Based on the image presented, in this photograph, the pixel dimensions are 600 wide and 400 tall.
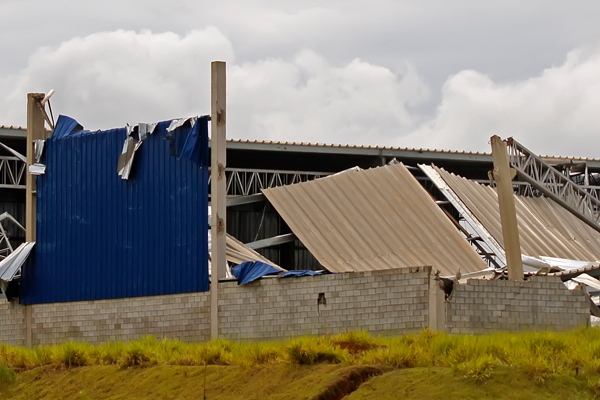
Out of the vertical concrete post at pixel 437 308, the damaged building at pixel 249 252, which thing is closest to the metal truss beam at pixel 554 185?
the damaged building at pixel 249 252

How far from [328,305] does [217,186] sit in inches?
179

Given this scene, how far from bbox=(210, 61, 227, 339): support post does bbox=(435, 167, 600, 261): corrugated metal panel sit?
11.0 m

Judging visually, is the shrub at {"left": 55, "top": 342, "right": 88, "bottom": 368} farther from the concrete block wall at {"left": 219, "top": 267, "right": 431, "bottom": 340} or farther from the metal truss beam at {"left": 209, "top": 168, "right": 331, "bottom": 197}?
the metal truss beam at {"left": 209, "top": 168, "right": 331, "bottom": 197}

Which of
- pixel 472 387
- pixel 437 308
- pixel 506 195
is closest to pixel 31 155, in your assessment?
pixel 437 308

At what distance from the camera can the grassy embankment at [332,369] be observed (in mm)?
14625

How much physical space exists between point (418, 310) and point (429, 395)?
7.67m

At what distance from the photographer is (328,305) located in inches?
925

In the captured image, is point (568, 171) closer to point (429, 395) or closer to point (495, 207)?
point (495, 207)

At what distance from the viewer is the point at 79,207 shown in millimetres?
28516

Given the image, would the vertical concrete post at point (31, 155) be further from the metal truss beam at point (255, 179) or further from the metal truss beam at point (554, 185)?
the metal truss beam at point (554, 185)

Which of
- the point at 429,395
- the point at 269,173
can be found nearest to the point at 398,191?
the point at 269,173

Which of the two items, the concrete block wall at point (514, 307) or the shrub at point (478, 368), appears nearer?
the shrub at point (478, 368)

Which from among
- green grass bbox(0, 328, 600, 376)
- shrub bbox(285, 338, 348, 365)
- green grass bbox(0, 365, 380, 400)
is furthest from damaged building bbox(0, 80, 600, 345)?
green grass bbox(0, 365, 380, 400)

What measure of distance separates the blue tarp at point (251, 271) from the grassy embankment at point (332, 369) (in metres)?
5.09
